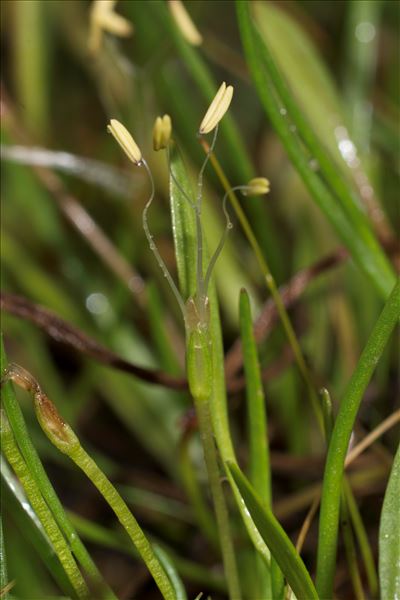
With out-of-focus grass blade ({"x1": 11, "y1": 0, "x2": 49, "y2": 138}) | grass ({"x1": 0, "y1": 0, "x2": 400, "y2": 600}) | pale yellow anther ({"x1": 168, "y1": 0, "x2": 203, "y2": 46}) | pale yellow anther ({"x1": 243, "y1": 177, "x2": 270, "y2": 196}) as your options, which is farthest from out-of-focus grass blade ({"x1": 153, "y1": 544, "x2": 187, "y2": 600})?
out-of-focus grass blade ({"x1": 11, "y1": 0, "x2": 49, "y2": 138})

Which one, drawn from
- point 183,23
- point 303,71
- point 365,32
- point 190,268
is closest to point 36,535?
point 190,268

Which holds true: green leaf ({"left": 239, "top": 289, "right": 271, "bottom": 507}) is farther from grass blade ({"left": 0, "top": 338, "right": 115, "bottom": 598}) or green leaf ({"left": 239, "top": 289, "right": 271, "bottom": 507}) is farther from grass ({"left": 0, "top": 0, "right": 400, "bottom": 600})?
grass blade ({"left": 0, "top": 338, "right": 115, "bottom": 598})

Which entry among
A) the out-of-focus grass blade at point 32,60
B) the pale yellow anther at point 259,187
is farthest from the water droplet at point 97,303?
the pale yellow anther at point 259,187

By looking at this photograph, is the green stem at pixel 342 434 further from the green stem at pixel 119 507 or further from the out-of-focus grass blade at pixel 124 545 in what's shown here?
the out-of-focus grass blade at pixel 124 545

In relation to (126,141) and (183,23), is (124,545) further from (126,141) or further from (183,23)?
(183,23)

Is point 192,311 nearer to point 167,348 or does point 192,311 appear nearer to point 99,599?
point 99,599
